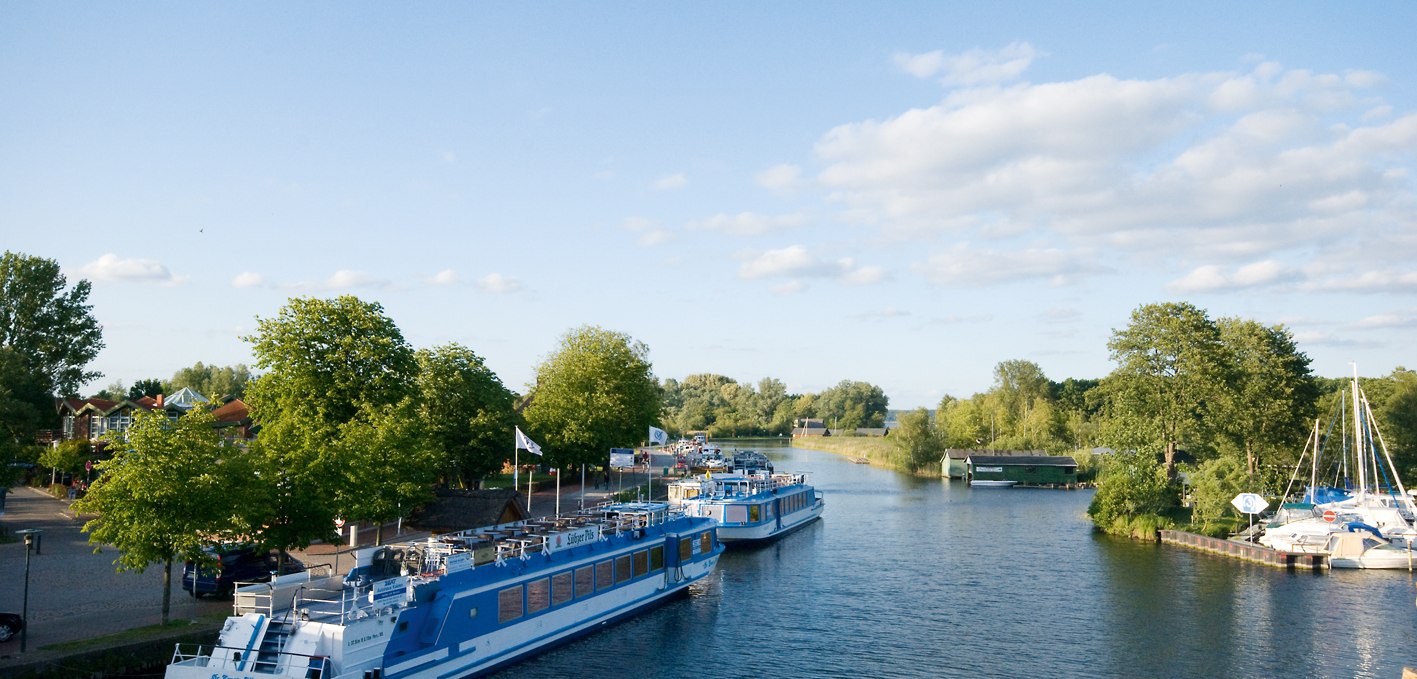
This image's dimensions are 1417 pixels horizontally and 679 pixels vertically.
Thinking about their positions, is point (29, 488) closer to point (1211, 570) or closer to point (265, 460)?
point (265, 460)

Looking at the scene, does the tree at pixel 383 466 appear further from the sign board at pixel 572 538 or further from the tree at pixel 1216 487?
the tree at pixel 1216 487

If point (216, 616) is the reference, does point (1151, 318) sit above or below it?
above

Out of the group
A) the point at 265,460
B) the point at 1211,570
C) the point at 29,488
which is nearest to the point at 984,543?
the point at 1211,570

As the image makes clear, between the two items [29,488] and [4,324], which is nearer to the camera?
[29,488]

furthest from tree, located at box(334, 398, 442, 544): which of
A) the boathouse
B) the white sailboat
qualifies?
the boathouse

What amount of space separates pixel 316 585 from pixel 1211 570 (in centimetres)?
4923

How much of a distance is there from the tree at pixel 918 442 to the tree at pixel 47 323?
312ft

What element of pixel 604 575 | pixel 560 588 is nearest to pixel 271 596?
pixel 560 588

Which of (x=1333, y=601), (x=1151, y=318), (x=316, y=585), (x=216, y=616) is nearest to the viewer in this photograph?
(x=316, y=585)

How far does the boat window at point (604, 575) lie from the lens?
1590 inches

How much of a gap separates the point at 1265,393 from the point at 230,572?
7271cm

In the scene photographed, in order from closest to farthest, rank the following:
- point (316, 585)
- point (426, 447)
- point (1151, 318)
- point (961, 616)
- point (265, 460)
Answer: point (316, 585) < point (265, 460) < point (961, 616) < point (426, 447) < point (1151, 318)

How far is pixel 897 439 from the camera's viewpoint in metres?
132

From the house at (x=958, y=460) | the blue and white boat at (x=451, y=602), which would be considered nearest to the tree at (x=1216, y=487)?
the blue and white boat at (x=451, y=602)
